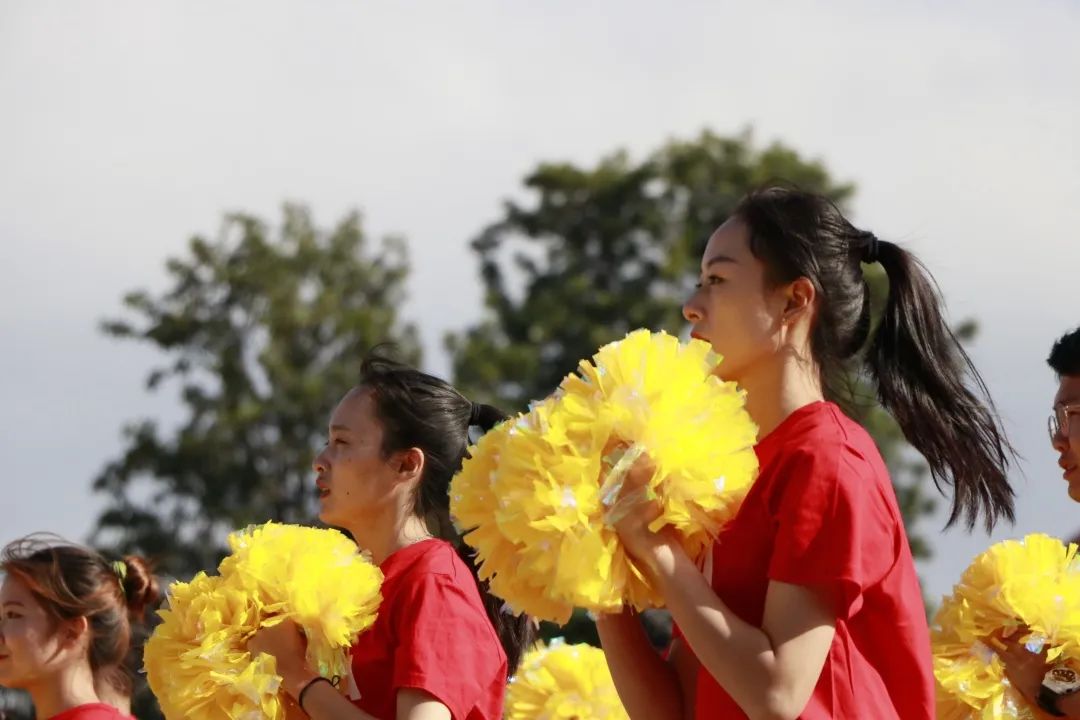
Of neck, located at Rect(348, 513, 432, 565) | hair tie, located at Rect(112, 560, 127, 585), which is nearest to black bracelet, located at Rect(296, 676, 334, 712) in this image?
neck, located at Rect(348, 513, 432, 565)

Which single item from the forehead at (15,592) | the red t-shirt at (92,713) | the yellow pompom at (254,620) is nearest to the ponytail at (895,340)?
the yellow pompom at (254,620)

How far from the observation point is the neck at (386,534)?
4867 millimetres

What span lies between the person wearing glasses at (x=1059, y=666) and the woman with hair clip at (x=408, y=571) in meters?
1.36

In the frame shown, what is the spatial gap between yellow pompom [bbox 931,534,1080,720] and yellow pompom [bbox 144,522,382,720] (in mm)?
1497

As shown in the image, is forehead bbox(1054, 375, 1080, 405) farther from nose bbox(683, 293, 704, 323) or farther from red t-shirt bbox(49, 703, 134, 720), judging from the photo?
red t-shirt bbox(49, 703, 134, 720)

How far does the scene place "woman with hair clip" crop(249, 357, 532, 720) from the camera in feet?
14.1

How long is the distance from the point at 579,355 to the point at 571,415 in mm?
18010

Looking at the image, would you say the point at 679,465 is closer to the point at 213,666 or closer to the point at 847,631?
the point at 847,631

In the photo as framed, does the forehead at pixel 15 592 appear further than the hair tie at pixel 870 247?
Yes

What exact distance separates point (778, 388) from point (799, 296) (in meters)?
0.20

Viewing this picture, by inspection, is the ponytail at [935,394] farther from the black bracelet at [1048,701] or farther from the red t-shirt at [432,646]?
the red t-shirt at [432,646]

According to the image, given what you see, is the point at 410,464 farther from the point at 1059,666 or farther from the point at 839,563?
the point at 839,563

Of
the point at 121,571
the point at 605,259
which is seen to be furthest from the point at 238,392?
the point at 121,571

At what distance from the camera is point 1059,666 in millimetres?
4180
